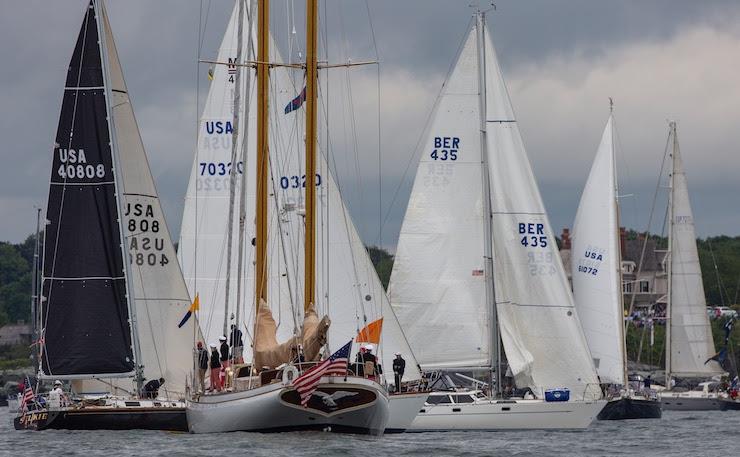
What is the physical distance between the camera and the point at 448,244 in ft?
180

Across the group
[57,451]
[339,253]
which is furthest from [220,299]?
[57,451]

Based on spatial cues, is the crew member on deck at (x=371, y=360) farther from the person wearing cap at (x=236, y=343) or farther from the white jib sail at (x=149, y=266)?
the white jib sail at (x=149, y=266)

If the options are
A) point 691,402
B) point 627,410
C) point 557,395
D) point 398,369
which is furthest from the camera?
point 691,402

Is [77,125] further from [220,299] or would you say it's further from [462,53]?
[462,53]

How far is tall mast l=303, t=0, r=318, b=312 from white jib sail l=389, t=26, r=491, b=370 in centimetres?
1282

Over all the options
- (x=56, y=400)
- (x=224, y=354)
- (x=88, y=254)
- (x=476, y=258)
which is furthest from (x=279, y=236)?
(x=224, y=354)

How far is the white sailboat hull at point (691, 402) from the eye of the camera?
268 ft

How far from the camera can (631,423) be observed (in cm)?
5991

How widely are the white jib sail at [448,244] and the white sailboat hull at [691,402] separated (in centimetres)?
2930

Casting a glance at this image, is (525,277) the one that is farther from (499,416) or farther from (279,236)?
(279,236)

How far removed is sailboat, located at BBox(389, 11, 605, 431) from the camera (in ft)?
177

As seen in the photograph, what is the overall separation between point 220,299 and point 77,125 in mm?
10792

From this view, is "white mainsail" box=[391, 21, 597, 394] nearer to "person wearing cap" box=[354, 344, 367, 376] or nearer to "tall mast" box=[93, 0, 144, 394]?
"tall mast" box=[93, 0, 144, 394]

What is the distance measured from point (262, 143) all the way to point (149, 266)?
5457mm
